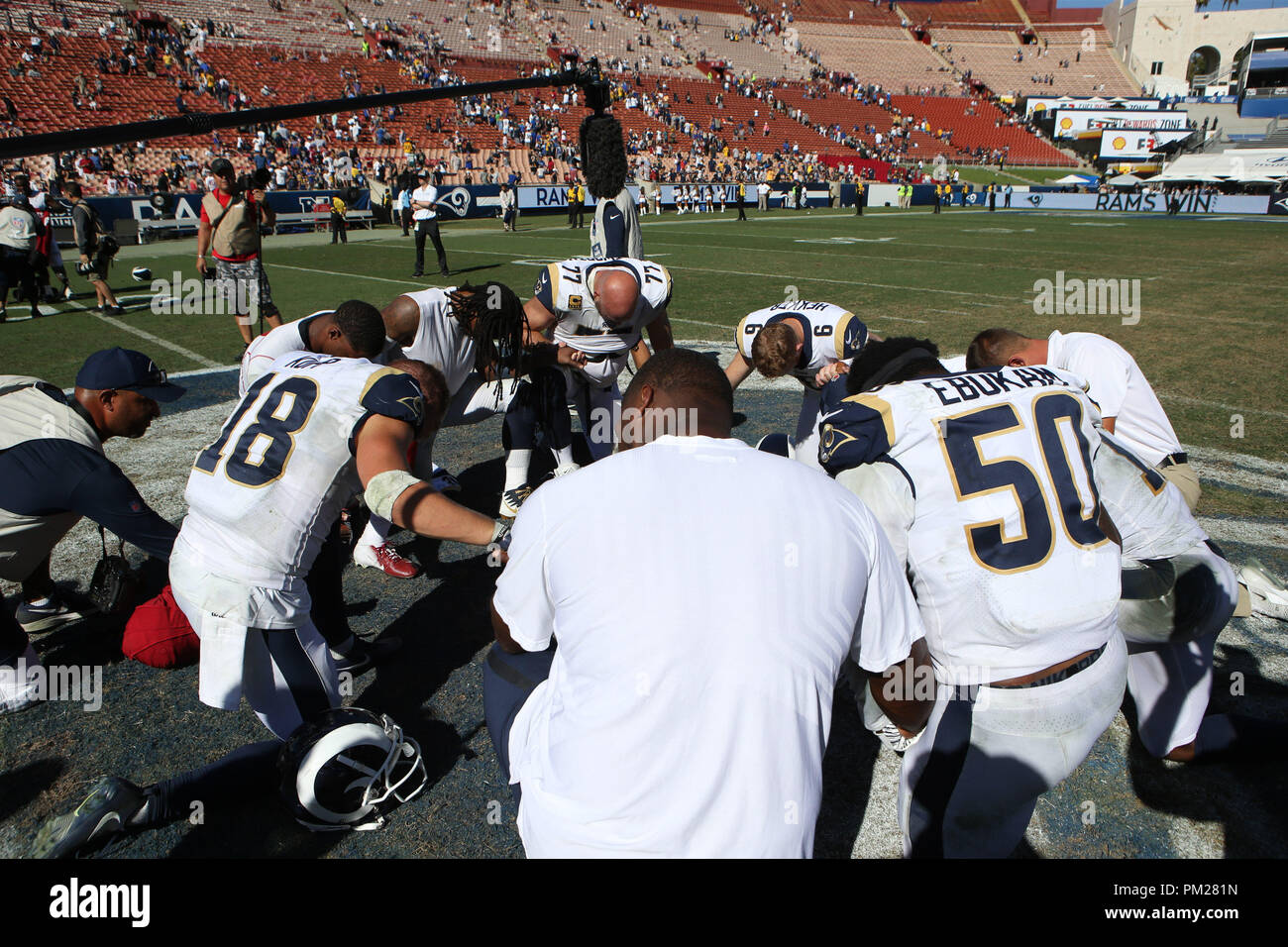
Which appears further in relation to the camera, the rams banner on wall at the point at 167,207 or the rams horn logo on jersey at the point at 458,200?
the rams horn logo on jersey at the point at 458,200

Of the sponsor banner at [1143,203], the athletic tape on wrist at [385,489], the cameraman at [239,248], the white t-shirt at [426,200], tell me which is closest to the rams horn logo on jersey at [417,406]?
the athletic tape on wrist at [385,489]

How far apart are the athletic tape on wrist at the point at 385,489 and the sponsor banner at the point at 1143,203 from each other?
140 feet

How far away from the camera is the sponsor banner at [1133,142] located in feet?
192

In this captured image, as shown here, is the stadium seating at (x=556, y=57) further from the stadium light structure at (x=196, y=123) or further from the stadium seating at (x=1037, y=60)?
the stadium light structure at (x=196, y=123)

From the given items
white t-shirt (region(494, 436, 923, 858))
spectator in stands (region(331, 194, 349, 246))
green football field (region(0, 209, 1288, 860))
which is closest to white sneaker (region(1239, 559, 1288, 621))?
green football field (region(0, 209, 1288, 860))

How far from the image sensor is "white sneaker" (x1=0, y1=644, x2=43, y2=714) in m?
3.46

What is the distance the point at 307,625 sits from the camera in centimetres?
304

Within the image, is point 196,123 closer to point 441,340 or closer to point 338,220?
point 441,340

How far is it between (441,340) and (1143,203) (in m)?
43.6

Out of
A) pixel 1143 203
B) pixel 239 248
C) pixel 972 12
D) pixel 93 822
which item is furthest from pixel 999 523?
pixel 972 12

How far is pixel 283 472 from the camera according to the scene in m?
2.88
